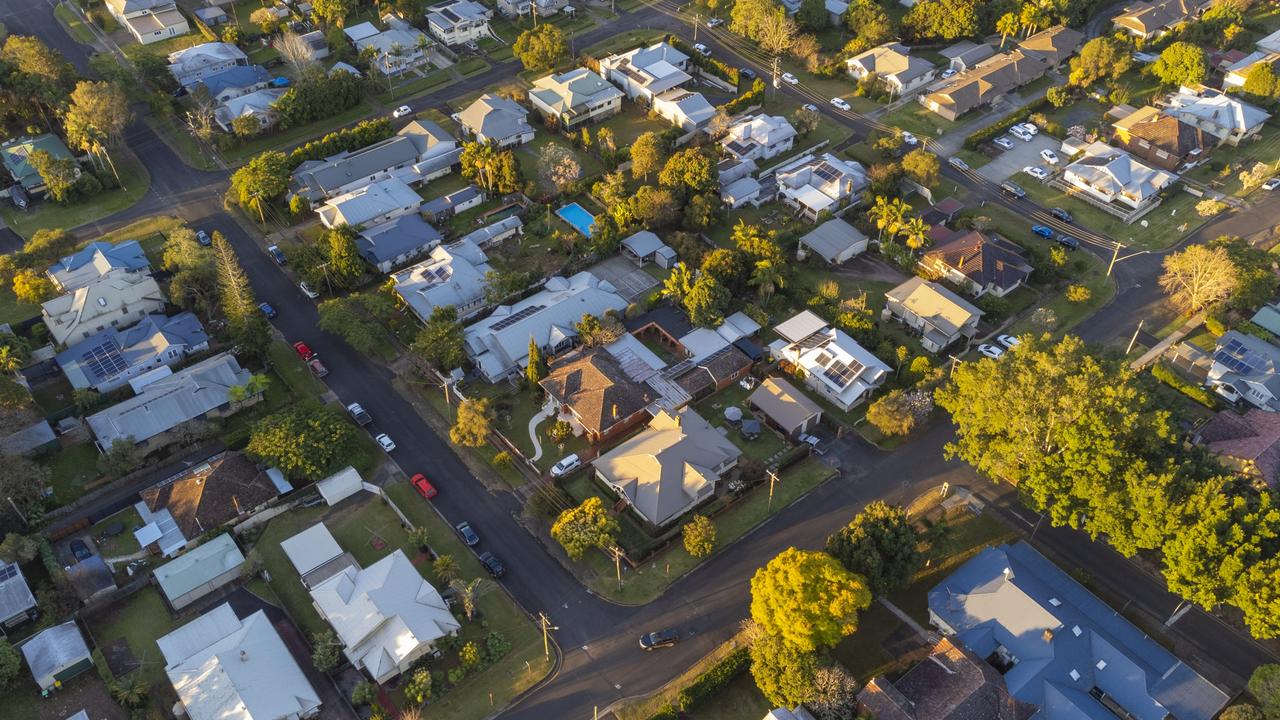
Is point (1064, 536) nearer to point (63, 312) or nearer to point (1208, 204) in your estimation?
point (1208, 204)

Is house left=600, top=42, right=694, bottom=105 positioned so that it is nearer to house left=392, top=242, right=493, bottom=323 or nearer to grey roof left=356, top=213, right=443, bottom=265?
grey roof left=356, top=213, right=443, bottom=265

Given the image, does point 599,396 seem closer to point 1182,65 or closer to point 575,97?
point 575,97

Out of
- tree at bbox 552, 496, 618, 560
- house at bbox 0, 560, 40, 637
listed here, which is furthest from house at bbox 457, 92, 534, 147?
house at bbox 0, 560, 40, 637

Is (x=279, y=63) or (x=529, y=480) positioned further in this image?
(x=279, y=63)

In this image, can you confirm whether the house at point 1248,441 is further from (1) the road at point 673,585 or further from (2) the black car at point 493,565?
(2) the black car at point 493,565

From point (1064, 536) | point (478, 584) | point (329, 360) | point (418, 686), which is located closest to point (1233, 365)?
point (1064, 536)

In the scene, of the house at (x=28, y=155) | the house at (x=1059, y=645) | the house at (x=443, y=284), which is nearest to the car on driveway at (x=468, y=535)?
the house at (x=443, y=284)
